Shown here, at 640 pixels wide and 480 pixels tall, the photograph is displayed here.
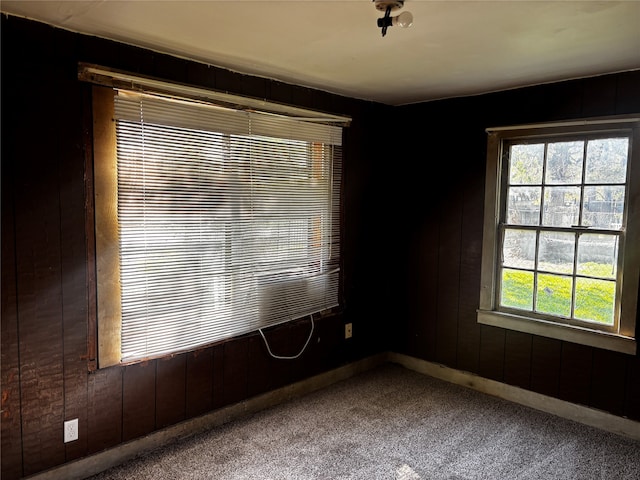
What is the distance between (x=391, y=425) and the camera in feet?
10.1

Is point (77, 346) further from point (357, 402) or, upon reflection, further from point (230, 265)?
point (357, 402)

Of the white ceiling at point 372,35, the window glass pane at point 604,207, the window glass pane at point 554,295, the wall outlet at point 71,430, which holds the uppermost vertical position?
the white ceiling at point 372,35

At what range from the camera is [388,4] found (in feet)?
6.03

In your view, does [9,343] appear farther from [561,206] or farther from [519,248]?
[561,206]

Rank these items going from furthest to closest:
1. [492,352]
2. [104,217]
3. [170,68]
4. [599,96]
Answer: [492,352] → [599,96] → [170,68] → [104,217]

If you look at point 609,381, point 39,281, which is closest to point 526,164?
point 609,381

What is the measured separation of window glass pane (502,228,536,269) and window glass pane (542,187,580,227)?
17 cm

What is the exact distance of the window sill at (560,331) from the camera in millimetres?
2947

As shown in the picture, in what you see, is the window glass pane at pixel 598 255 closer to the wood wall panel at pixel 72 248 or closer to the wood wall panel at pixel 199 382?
the wood wall panel at pixel 199 382

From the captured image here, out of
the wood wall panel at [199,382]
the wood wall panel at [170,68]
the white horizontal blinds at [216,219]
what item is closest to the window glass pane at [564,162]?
the white horizontal blinds at [216,219]

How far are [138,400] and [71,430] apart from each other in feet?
1.19

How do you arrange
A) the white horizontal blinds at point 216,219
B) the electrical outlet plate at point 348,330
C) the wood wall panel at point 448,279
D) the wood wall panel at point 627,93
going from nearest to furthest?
the white horizontal blinds at point 216,219 → the wood wall panel at point 627,93 → the wood wall panel at point 448,279 → the electrical outlet plate at point 348,330

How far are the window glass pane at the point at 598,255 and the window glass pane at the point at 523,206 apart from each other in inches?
14.1

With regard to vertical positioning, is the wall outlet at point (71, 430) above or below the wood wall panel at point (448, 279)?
below
